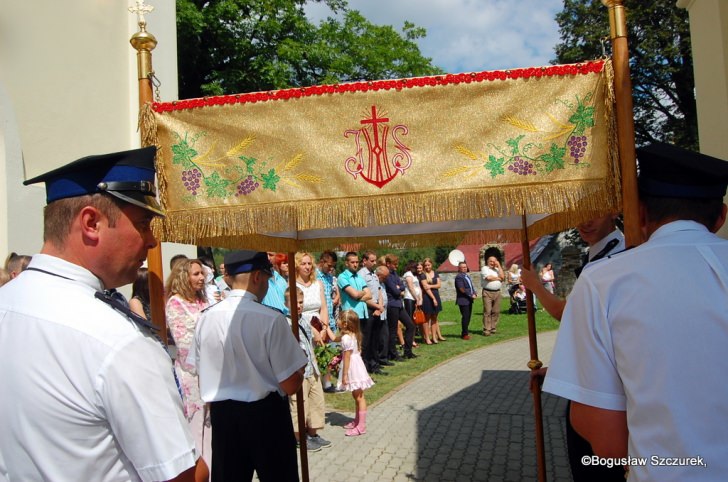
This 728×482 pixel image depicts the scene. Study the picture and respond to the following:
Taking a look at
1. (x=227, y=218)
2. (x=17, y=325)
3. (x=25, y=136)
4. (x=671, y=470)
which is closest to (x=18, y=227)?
(x=25, y=136)

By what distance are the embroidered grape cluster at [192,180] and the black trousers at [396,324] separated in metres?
7.72

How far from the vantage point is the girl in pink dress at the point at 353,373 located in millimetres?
6125

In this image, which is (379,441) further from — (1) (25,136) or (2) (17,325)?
(1) (25,136)

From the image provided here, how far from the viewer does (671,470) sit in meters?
1.47

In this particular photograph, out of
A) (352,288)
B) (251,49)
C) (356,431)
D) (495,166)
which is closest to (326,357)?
(356,431)

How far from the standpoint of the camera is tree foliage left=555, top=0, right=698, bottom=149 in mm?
20266

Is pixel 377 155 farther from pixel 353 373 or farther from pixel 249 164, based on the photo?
pixel 353 373

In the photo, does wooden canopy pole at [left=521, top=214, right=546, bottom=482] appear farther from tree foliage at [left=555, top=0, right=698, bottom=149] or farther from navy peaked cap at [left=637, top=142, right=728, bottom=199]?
tree foliage at [left=555, top=0, right=698, bottom=149]

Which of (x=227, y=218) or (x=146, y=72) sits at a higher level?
(x=146, y=72)

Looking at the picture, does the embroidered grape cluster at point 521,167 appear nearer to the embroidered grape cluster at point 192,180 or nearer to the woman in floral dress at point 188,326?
the embroidered grape cluster at point 192,180

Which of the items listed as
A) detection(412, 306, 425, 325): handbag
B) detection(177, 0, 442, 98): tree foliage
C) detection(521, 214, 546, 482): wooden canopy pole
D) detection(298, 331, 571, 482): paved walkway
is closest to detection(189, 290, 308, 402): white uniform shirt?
detection(521, 214, 546, 482): wooden canopy pole

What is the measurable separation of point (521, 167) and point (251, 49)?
17.2m

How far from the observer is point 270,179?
9.11 feet

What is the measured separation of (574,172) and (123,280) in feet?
6.39
